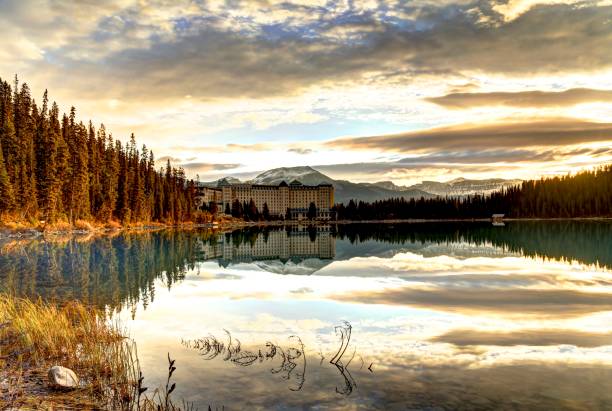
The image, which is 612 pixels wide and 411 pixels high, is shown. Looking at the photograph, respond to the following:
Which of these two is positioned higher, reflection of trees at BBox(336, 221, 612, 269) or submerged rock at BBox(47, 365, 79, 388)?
submerged rock at BBox(47, 365, 79, 388)

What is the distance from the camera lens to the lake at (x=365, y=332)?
9953mm

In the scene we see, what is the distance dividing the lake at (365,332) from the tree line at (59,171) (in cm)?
5468

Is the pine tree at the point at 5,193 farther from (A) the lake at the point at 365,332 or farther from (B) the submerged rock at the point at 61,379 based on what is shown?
(B) the submerged rock at the point at 61,379

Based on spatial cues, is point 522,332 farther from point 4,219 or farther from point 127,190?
point 127,190

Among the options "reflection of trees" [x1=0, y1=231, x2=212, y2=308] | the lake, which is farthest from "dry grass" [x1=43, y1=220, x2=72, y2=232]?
the lake

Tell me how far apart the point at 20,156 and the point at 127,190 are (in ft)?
92.6

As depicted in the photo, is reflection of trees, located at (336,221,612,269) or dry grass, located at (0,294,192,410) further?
reflection of trees, located at (336,221,612,269)

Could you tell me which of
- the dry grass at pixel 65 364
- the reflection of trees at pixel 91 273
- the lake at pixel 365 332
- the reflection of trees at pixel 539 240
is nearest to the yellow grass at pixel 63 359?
the dry grass at pixel 65 364

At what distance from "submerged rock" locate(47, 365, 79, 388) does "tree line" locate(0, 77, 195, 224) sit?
7553 cm

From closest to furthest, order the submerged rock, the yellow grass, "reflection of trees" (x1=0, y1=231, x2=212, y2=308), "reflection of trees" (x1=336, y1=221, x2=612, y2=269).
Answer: the yellow grass → the submerged rock → "reflection of trees" (x1=0, y1=231, x2=212, y2=308) → "reflection of trees" (x1=336, y1=221, x2=612, y2=269)

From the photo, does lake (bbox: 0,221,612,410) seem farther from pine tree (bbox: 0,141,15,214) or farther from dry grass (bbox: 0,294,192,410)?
pine tree (bbox: 0,141,15,214)

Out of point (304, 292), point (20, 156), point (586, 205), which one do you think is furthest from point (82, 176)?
point (586, 205)

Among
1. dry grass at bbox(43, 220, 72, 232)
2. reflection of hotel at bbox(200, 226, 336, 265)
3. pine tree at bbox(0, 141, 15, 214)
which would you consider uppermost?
pine tree at bbox(0, 141, 15, 214)

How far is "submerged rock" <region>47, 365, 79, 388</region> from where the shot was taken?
9.09m
